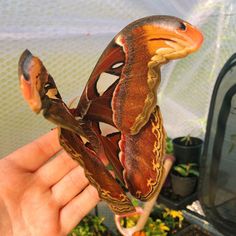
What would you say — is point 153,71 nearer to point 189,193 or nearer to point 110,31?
point 110,31

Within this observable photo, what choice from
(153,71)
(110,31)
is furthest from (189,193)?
(153,71)

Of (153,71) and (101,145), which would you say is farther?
(101,145)

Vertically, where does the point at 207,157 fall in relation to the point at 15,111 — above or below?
below

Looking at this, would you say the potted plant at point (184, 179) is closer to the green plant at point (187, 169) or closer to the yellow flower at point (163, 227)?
the green plant at point (187, 169)

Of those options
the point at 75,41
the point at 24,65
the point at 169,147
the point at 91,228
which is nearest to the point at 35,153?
the point at 75,41

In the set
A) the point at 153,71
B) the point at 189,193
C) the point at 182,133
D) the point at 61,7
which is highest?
the point at 61,7

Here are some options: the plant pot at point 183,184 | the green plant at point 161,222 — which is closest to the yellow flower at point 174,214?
the green plant at point 161,222
